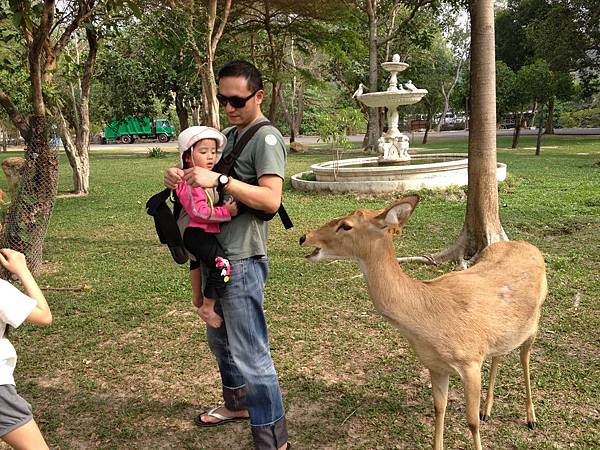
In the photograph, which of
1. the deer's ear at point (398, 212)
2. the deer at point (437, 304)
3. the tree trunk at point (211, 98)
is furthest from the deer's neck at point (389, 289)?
the tree trunk at point (211, 98)

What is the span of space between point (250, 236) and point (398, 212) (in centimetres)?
74

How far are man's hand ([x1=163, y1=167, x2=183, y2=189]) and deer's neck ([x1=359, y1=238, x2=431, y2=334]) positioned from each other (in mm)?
1019

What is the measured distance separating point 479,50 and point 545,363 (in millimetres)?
3562

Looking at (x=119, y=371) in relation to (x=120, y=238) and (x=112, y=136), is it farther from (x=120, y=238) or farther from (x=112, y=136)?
(x=112, y=136)

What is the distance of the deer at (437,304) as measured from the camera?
2592mm

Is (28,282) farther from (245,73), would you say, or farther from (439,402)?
(439,402)

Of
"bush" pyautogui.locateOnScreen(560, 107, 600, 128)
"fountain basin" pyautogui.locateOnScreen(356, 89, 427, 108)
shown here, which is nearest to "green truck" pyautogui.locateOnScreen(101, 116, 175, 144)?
"bush" pyautogui.locateOnScreen(560, 107, 600, 128)

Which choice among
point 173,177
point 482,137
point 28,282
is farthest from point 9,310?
point 482,137

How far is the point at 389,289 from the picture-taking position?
8.56 feet

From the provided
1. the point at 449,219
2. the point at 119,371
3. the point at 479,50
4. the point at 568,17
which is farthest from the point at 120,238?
the point at 568,17

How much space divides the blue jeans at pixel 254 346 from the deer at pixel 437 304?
1.12 ft

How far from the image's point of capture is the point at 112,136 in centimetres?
5350

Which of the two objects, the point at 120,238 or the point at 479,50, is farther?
the point at 120,238

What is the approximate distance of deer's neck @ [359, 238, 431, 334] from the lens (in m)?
2.60
